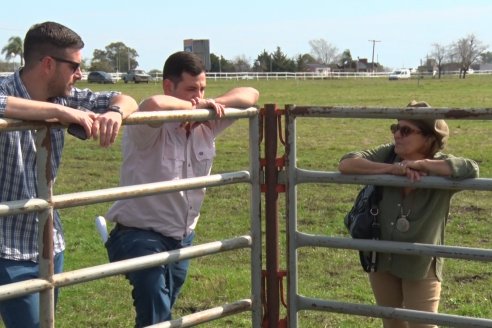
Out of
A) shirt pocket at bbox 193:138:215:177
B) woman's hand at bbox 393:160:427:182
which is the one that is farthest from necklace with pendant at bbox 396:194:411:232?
shirt pocket at bbox 193:138:215:177

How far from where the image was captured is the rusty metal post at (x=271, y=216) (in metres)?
4.16

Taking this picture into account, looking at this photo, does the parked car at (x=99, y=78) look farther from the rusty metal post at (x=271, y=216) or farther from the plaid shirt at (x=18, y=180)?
the plaid shirt at (x=18, y=180)

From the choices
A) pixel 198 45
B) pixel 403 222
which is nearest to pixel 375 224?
pixel 403 222

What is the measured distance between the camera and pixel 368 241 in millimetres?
3902

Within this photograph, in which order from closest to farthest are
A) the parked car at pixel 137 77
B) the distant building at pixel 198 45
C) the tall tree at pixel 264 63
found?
the distant building at pixel 198 45 < the parked car at pixel 137 77 < the tall tree at pixel 264 63

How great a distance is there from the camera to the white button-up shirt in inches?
156

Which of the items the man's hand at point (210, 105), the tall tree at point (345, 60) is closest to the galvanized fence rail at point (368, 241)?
the man's hand at point (210, 105)

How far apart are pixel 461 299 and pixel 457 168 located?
2745mm

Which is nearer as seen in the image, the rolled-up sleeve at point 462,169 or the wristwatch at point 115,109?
the wristwatch at point 115,109

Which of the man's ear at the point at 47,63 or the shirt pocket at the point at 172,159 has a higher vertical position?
the man's ear at the point at 47,63

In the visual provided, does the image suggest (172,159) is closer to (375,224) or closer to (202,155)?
(202,155)

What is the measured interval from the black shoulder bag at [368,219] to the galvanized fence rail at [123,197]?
0.49 meters

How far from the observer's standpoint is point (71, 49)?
3.49 meters

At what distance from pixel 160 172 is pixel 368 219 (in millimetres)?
1014
